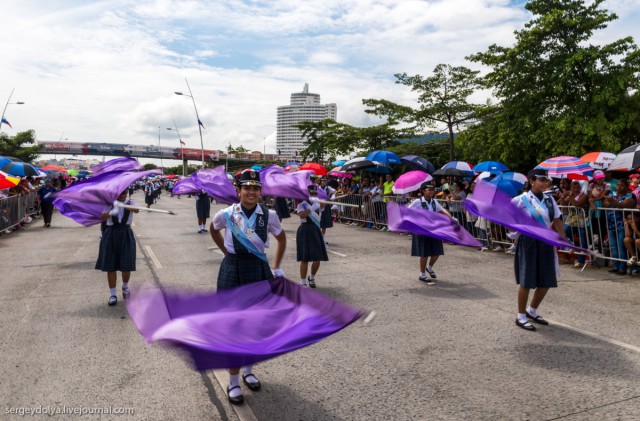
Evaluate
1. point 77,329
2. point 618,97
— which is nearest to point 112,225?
point 77,329

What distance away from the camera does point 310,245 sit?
7.97 m

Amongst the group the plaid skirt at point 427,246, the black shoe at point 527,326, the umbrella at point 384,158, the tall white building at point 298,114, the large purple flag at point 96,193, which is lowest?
the black shoe at point 527,326

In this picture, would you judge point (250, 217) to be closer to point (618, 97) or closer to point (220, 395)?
point (220, 395)

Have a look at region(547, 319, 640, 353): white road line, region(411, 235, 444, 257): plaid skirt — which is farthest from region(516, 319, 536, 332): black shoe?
region(411, 235, 444, 257): plaid skirt

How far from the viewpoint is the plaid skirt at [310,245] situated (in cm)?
797

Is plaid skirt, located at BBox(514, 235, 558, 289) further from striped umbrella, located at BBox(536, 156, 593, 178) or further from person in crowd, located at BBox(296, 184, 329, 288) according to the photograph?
striped umbrella, located at BBox(536, 156, 593, 178)

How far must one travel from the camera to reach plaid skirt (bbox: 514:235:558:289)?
224 inches

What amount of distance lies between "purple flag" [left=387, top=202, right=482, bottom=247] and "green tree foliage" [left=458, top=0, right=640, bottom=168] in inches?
477

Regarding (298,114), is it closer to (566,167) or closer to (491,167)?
(491,167)

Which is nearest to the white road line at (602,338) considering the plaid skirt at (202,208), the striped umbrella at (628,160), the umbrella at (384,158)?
the striped umbrella at (628,160)

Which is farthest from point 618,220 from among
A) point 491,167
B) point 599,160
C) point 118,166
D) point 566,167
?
point 118,166

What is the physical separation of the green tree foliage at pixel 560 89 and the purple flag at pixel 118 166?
15.2 m

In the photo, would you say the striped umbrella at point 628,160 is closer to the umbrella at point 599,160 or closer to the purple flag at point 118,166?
the umbrella at point 599,160

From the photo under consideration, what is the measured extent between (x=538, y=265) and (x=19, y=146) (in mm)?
49187
